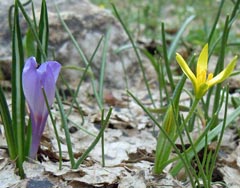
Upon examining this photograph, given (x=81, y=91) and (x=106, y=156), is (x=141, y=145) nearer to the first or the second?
(x=106, y=156)

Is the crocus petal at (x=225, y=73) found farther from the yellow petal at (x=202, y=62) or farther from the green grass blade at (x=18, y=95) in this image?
the green grass blade at (x=18, y=95)

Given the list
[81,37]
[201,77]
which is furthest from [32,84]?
[81,37]

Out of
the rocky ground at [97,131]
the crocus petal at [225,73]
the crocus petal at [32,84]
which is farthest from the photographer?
the rocky ground at [97,131]

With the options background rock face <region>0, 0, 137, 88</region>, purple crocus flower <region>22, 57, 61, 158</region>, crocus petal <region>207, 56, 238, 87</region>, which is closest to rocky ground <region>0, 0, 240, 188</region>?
background rock face <region>0, 0, 137, 88</region>

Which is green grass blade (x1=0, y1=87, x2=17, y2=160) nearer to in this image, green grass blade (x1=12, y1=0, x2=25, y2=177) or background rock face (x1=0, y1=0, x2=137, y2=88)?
green grass blade (x1=12, y1=0, x2=25, y2=177)

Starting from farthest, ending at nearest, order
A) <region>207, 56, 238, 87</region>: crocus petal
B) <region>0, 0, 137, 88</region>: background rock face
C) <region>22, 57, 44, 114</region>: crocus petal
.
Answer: <region>0, 0, 137, 88</region>: background rock face
<region>22, 57, 44, 114</region>: crocus petal
<region>207, 56, 238, 87</region>: crocus petal

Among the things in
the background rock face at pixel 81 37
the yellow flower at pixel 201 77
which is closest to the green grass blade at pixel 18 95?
the yellow flower at pixel 201 77

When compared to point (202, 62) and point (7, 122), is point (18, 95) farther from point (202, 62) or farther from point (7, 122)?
point (202, 62)

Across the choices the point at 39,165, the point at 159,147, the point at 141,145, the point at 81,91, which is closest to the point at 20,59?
the point at 39,165
